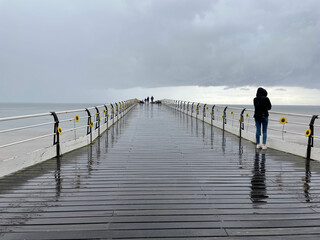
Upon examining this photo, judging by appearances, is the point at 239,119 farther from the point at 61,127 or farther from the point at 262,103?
the point at 61,127

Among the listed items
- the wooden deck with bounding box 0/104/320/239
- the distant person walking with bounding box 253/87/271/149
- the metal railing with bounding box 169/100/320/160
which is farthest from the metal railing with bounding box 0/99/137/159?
the metal railing with bounding box 169/100/320/160

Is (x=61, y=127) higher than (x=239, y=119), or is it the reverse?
(x=239, y=119)

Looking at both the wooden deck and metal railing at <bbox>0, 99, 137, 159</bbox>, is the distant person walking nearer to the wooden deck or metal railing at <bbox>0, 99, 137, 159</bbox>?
the wooden deck

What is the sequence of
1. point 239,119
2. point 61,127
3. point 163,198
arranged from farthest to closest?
1. point 61,127
2. point 239,119
3. point 163,198

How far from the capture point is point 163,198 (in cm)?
430

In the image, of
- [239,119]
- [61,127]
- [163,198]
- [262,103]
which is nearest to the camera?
[163,198]

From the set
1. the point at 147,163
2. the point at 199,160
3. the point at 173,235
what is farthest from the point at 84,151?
the point at 173,235

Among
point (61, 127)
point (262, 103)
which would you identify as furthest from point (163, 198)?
point (61, 127)

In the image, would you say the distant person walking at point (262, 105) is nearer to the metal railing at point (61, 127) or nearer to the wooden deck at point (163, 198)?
the wooden deck at point (163, 198)

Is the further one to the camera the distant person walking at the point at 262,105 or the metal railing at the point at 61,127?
the distant person walking at the point at 262,105

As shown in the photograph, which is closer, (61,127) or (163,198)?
(163,198)

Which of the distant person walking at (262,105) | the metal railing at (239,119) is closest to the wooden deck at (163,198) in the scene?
the metal railing at (239,119)

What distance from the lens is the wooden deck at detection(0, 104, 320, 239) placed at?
3.26 m

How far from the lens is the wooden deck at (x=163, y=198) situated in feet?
10.7
